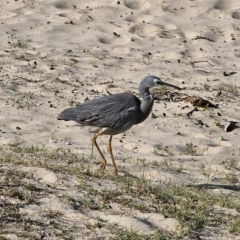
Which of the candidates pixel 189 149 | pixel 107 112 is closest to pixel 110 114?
pixel 107 112

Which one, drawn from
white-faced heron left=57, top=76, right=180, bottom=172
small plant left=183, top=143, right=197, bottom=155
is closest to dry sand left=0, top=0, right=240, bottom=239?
small plant left=183, top=143, right=197, bottom=155

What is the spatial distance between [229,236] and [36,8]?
22.5 feet

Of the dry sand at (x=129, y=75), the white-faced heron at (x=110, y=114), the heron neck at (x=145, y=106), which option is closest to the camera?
the white-faced heron at (x=110, y=114)

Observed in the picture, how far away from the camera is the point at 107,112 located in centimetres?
696

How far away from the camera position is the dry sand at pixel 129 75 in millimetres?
7363

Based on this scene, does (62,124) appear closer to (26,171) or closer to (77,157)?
(77,157)

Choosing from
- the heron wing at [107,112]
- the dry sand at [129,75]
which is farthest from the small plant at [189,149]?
the heron wing at [107,112]

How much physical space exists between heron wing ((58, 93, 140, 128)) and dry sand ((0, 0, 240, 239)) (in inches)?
18.4

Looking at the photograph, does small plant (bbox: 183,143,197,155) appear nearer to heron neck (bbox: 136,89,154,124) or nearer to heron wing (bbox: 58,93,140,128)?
Answer: heron neck (bbox: 136,89,154,124)

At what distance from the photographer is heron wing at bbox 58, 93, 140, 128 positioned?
696cm

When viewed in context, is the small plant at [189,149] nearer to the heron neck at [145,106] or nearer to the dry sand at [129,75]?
the dry sand at [129,75]

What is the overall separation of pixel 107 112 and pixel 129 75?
284 centimetres

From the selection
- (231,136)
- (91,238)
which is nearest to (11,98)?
(231,136)

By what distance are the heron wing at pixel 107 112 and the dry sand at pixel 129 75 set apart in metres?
0.47
